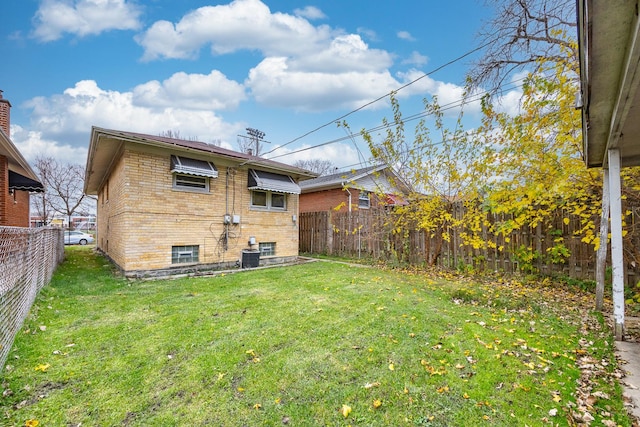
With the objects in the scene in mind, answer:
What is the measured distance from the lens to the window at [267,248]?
11.4 meters

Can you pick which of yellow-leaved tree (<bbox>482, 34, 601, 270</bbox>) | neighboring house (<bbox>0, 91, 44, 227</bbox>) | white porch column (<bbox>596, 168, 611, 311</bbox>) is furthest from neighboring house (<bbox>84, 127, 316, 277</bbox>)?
white porch column (<bbox>596, 168, 611, 311</bbox>)

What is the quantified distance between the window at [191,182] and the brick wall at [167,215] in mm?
143

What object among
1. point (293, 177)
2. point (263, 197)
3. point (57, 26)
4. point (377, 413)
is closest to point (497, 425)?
point (377, 413)

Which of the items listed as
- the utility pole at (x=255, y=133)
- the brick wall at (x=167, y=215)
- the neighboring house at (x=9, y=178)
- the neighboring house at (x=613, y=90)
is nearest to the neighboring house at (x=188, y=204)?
the brick wall at (x=167, y=215)

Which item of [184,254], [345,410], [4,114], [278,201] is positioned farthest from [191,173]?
[4,114]

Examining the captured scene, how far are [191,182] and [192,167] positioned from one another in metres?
0.69

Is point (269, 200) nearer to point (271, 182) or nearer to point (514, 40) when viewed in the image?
point (271, 182)

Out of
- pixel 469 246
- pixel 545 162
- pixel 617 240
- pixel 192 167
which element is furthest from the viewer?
pixel 192 167

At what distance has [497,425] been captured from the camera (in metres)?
2.26

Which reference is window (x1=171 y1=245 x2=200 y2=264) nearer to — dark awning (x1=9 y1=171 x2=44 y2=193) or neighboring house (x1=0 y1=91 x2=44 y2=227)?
neighboring house (x1=0 y1=91 x2=44 y2=227)

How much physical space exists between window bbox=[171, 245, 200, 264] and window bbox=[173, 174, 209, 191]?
190 cm

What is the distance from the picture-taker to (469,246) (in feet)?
28.5

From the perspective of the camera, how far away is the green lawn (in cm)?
243

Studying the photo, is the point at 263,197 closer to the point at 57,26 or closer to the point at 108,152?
the point at 108,152
